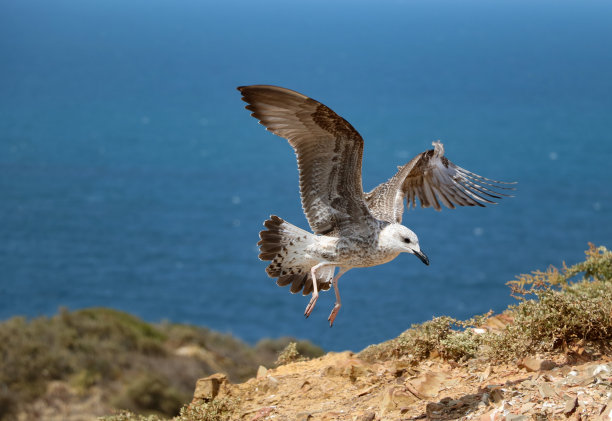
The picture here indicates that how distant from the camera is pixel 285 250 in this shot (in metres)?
7.33

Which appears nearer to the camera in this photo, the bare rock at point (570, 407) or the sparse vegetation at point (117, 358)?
the bare rock at point (570, 407)

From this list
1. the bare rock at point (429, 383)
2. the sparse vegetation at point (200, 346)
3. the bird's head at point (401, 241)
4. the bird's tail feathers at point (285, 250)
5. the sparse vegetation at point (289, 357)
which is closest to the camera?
the bare rock at point (429, 383)

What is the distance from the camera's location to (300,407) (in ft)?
23.1

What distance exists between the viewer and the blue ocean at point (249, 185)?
2707 inches

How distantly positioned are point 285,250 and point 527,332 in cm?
239

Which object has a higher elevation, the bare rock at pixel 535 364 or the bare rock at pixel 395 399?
the bare rock at pixel 535 364

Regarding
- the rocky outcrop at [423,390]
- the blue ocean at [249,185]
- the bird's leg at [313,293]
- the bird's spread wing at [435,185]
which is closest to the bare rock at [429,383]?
the rocky outcrop at [423,390]

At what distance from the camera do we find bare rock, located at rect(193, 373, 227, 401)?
760 cm

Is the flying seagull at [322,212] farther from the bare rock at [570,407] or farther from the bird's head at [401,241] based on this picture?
→ the bare rock at [570,407]

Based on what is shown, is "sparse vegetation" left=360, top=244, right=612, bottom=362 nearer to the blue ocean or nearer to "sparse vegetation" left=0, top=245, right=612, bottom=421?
"sparse vegetation" left=0, top=245, right=612, bottom=421

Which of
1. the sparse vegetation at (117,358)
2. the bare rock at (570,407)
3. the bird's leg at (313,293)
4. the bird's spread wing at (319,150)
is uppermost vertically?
the sparse vegetation at (117,358)

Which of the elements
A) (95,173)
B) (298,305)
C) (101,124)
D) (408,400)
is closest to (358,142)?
(408,400)

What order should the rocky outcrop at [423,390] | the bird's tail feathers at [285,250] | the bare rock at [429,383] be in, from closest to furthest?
the rocky outcrop at [423,390] → the bare rock at [429,383] → the bird's tail feathers at [285,250]

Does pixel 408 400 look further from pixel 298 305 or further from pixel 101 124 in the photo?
pixel 101 124
